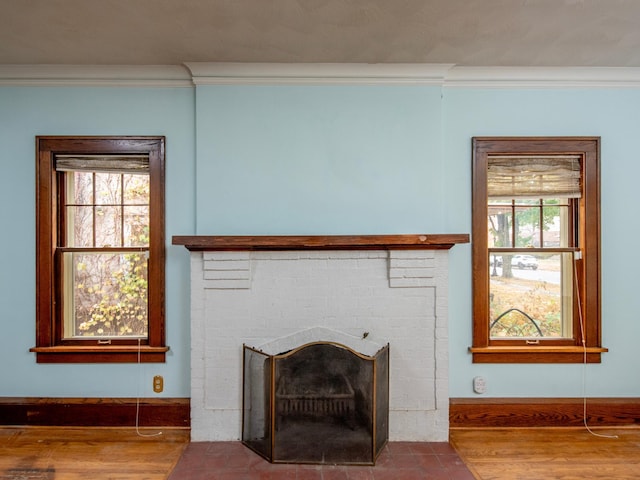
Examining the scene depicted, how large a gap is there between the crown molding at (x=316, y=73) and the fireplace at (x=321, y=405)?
5.59 feet

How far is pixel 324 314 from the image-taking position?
8.91 feet

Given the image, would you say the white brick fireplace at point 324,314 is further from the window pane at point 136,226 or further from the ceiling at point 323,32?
the ceiling at point 323,32

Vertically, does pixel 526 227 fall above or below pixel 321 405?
above

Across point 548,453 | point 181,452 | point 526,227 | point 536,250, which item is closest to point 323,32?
point 526,227

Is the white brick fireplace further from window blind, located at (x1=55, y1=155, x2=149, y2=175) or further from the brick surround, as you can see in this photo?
window blind, located at (x1=55, y1=155, x2=149, y2=175)

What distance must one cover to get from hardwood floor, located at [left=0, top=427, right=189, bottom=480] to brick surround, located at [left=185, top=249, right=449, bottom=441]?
26cm

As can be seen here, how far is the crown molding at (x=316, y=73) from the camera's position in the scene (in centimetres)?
272

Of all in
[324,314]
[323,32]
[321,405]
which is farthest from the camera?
[324,314]

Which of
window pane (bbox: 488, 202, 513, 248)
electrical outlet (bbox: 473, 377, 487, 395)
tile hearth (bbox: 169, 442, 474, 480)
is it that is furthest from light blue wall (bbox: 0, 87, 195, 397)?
window pane (bbox: 488, 202, 513, 248)

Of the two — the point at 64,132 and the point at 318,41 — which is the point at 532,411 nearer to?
the point at 318,41

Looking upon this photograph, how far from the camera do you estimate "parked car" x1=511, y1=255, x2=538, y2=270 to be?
2967mm

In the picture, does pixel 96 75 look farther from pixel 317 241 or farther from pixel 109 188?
pixel 317 241

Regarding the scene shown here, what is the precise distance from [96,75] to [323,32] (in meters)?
1.58

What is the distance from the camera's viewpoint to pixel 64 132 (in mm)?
2859
